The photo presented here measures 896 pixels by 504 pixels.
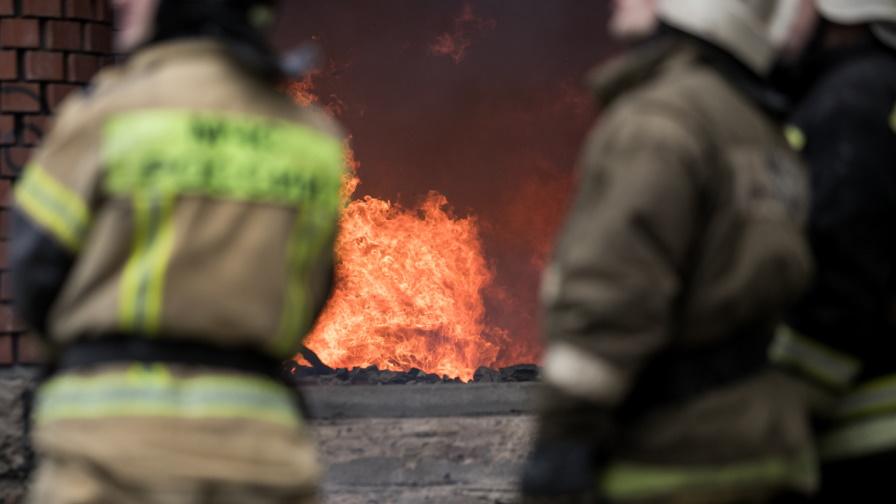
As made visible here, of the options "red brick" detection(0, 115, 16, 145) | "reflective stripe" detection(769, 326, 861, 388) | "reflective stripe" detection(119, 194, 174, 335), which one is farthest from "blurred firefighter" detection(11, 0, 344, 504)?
"red brick" detection(0, 115, 16, 145)

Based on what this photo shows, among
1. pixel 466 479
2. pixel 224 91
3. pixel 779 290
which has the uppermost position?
pixel 224 91

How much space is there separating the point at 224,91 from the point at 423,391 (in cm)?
349

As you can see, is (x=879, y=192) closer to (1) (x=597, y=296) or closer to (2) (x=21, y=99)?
(1) (x=597, y=296)

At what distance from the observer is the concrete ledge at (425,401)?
5.96 m

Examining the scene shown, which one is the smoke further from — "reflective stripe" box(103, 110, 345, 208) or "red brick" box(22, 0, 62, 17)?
"reflective stripe" box(103, 110, 345, 208)

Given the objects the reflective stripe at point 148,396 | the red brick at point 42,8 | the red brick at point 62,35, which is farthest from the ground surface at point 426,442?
the reflective stripe at point 148,396

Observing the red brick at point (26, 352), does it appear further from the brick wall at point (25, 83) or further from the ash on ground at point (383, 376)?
the ash on ground at point (383, 376)

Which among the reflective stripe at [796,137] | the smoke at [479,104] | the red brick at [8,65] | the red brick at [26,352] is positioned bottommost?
the red brick at [26,352]

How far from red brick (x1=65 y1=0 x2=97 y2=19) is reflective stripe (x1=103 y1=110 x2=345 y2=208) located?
10.8 ft

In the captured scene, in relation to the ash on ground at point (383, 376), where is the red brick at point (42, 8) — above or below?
above

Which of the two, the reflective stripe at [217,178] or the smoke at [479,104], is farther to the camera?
the smoke at [479,104]

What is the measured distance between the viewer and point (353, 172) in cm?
761

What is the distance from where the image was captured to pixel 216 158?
2.58 m

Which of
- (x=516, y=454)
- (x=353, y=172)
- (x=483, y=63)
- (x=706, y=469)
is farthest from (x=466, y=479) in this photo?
(x=706, y=469)
